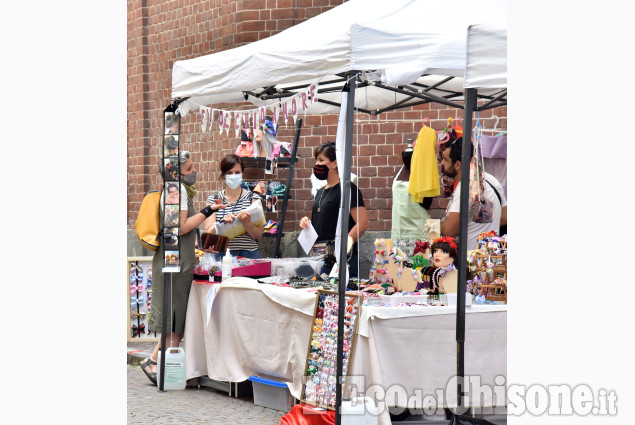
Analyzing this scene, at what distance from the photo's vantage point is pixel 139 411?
6738 millimetres

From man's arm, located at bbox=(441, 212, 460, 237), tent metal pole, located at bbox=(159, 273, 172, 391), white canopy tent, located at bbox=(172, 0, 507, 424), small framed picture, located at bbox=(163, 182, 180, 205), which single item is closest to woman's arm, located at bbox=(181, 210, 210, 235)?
small framed picture, located at bbox=(163, 182, 180, 205)

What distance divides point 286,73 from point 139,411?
9.88 feet

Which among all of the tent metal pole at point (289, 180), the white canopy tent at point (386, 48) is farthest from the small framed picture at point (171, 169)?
the tent metal pole at point (289, 180)

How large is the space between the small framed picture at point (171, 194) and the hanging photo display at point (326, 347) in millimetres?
1997

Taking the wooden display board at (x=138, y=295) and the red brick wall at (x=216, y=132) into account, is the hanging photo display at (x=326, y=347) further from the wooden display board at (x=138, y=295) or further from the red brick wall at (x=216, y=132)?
the wooden display board at (x=138, y=295)

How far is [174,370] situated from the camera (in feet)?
24.8

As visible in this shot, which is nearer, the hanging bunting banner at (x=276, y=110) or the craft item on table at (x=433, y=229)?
the hanging bunting banner at (x=276, y=110)

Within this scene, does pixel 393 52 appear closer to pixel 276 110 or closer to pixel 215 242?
pixel 276 110

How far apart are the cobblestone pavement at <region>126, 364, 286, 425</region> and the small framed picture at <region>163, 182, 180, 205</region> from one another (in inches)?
68.3

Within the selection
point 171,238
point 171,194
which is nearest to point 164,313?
point 171,238

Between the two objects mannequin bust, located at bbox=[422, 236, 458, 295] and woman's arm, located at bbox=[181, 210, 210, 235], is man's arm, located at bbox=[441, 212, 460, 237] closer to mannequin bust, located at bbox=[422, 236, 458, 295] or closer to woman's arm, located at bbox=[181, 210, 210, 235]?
mannequin bust, located at bbox=[422, 236, 458, 295]

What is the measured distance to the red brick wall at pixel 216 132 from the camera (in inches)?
381

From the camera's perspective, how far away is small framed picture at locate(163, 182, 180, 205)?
7.34m

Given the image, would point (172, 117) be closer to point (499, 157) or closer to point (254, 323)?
point (254, 323)
